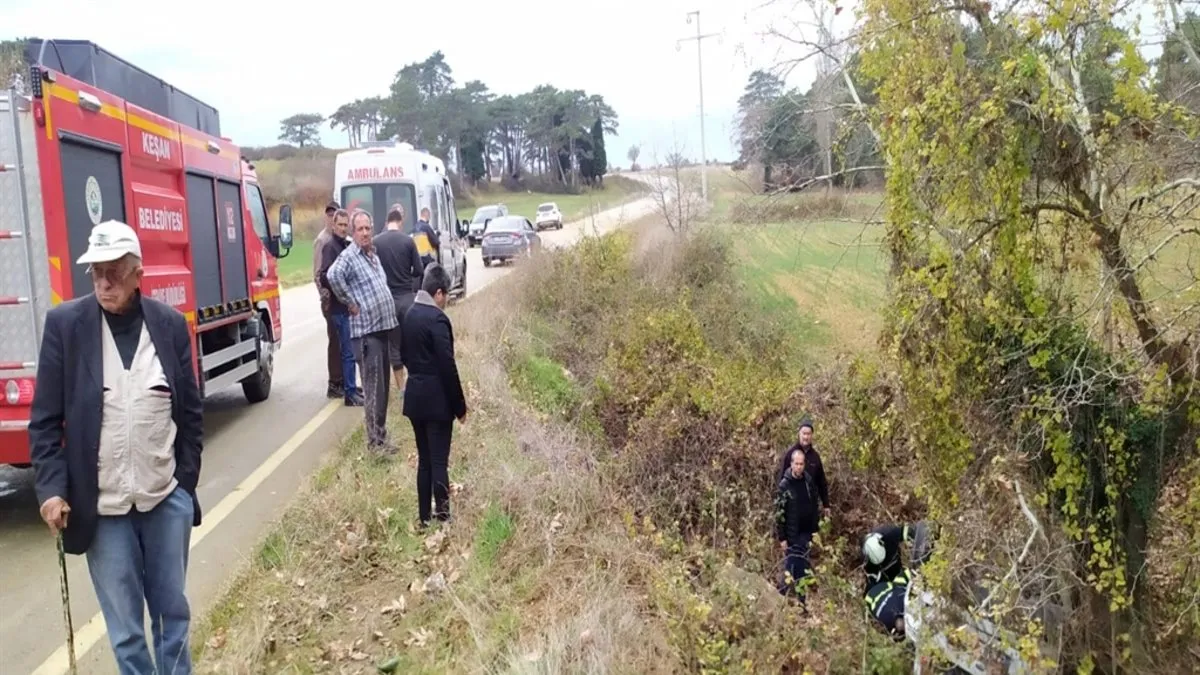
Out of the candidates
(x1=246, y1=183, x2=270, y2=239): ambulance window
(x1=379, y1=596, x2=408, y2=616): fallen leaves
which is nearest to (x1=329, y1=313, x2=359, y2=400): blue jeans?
(x1=246, y1=183, x2=270, y2=239): ambulance window

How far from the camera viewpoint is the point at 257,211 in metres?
11.0

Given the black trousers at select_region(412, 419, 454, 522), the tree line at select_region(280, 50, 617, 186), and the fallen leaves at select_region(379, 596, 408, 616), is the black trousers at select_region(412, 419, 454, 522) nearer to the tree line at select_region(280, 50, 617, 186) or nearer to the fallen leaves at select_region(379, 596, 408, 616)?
the fallen leaves at select_region(379, 596, 408, 616)

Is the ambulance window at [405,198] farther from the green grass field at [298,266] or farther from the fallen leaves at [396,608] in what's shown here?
the fallen leaves at [396,608]

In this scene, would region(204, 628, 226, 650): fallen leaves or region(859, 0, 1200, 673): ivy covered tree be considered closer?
region(859, 0, 1200, 673): ivy covered tree

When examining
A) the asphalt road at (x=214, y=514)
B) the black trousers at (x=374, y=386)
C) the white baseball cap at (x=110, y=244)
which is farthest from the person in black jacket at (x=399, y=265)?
the white baseball cap at (x=110, y=244)

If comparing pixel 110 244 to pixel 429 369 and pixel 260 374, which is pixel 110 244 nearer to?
pixel 429 369

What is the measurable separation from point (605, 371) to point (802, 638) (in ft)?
19.4

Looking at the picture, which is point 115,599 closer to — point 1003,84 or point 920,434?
point 920,434

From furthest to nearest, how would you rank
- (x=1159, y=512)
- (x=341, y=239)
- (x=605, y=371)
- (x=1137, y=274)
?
(x=605, y=371)
(x=341, y=239)
(x=1159, y=512)
(x=1137, y=274)

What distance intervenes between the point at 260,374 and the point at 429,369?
5.25m

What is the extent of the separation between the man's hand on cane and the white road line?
120cm

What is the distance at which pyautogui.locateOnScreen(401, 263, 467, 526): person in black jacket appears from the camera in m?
5.73

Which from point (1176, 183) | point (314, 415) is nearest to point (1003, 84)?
point (1176, 183)

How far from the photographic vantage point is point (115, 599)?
3.64 m
